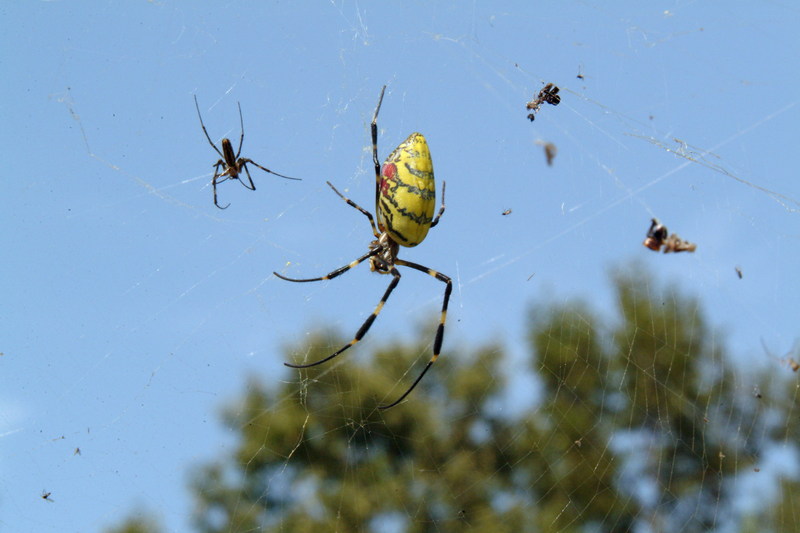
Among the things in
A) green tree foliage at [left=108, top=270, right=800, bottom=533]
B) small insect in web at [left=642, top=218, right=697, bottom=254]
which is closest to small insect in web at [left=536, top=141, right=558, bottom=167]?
small insect in web at [left=642, top=218, right=697, bottom=254]

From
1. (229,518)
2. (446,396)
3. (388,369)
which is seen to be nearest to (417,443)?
(446,396)

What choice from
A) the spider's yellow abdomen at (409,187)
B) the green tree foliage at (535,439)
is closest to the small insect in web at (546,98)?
the spider's yellow abdomen at (409,187)

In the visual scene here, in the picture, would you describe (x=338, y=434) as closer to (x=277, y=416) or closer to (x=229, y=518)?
(x=277, y=416)

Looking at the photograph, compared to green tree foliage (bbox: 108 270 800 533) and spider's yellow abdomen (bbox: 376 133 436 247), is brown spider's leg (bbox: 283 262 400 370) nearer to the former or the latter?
spider's yellow abdomen (bbox: 376 133 436 247)

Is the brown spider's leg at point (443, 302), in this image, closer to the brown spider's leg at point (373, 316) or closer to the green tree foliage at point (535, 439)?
the brown spider's leg at point (373, 316)

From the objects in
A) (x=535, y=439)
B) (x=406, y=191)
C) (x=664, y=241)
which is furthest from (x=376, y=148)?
(x=535, y=439)
